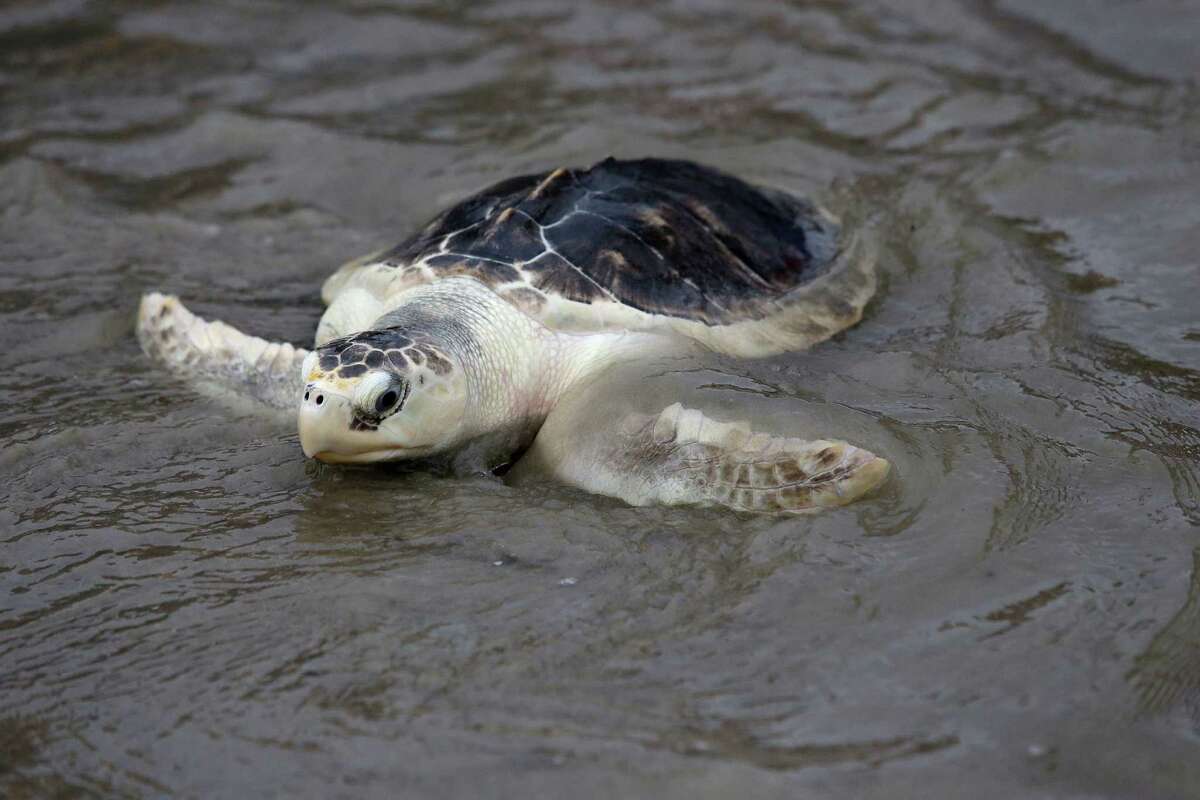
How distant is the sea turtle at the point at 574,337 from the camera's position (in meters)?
3.30

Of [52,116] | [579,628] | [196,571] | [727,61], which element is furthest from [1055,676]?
[52,116]

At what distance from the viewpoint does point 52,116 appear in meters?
6.72

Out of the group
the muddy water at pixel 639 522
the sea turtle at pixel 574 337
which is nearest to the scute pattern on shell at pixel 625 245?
the sea turtle at pixel 574 337

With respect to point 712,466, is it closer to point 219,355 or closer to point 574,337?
point 574,337

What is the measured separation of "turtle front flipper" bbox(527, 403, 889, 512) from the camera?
123 inches

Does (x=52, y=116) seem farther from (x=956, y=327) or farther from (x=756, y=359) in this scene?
(x=956, y=327)

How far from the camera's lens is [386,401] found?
11.0 feet

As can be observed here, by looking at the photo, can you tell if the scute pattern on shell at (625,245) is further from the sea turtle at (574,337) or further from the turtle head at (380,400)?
the turtle head at (380,400)

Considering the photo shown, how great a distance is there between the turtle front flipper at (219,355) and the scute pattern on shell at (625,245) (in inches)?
22.5

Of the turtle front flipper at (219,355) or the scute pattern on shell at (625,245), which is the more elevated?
the scute pattern on shell at (625,245)

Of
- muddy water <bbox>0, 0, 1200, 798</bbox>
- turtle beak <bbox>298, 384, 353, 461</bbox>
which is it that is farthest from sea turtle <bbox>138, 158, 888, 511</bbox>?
muddy water <bbox>0, 0, 1200, 798</bbox>

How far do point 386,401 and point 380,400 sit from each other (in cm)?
3

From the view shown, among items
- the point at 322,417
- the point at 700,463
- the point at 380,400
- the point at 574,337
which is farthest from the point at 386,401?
the point at 700,463

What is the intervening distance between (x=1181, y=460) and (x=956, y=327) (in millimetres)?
1143
